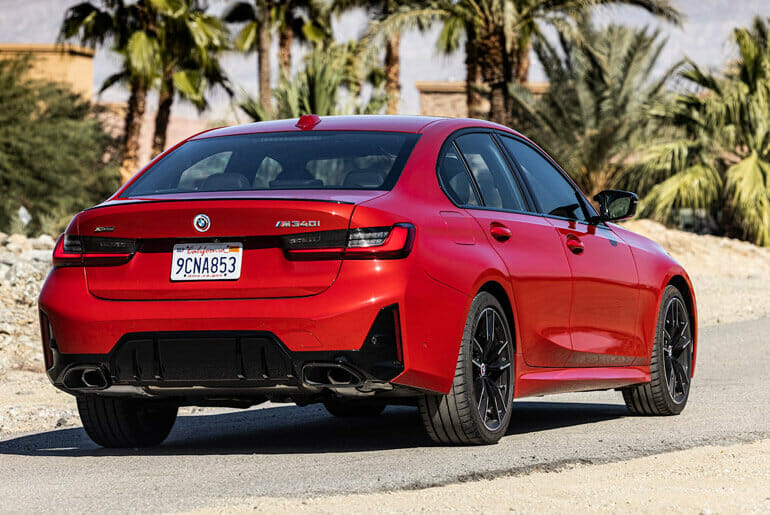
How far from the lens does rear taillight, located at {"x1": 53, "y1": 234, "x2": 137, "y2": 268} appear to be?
6.22 metres

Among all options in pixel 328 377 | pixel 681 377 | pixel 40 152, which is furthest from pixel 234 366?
pixel 40 152

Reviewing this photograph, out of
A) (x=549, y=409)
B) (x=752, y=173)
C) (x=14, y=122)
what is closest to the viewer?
(x=549, y=409)

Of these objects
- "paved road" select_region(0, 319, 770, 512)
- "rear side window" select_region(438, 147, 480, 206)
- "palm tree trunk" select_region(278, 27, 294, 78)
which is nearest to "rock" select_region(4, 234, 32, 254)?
"paved road" select_region(0, 319, 770, 512)

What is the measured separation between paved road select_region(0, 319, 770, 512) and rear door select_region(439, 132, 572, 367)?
555mm

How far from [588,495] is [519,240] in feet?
6.49

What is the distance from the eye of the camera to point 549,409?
9.20 meters

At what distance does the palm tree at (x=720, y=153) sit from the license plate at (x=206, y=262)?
26839mm

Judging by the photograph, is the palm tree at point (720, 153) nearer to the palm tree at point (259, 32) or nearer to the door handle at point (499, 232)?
the palm tree at point (259, 32)

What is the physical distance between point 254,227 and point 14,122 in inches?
1593

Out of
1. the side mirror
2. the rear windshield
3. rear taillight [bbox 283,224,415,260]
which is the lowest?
the side mirror

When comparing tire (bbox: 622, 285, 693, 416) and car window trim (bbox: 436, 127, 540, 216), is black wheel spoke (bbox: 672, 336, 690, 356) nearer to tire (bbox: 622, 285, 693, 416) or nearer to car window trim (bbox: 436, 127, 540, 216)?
tire (bbox: 622, 285, 693, 416)

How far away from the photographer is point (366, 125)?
7.08 metres

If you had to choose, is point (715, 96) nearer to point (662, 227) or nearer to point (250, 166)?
point (662, 227)

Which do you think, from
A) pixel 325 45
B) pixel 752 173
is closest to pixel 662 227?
pixel 752 173
